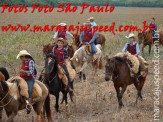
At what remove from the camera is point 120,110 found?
35.6ft

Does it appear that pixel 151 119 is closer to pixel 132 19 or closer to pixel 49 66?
pixel 49 66

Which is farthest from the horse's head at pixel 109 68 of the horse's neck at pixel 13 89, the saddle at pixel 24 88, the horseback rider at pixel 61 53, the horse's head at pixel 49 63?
the horse's neck at pixel 13 89

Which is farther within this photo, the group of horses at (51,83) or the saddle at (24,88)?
the saddle at (24,88)

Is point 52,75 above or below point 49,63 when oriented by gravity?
below

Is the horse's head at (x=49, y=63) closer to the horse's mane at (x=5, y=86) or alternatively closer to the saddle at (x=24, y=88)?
the saddle at (x=24, y=88)

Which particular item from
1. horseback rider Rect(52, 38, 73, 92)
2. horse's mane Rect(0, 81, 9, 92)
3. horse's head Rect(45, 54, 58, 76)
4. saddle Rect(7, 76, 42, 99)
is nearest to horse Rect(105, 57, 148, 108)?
horseback rider Rect(52, 38, 73, 92)

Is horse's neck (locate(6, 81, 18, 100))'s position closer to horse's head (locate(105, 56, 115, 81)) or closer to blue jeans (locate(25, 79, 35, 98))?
blue jeans (locate(25, 79, 35, 98))

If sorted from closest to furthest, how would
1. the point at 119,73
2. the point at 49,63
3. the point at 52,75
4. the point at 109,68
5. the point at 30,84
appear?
the point at 30,84, the point at 49,63, the point at 52,75, the point at 109,68, the point at 119,73

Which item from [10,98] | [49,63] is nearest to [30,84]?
[10,98]

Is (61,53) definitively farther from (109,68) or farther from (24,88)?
(24,88)

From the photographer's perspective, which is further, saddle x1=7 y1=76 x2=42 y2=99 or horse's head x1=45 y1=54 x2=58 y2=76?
horse's head x1=45 y1=54 x2=58 y2=76

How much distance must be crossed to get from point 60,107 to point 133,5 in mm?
62824

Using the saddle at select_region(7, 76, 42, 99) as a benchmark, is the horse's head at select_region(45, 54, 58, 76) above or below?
above

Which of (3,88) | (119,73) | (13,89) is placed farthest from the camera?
(119,73)
